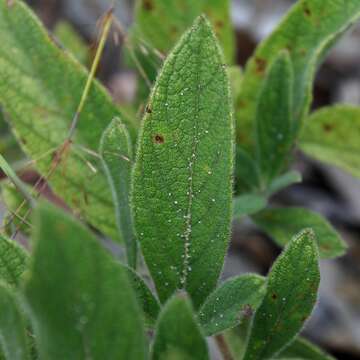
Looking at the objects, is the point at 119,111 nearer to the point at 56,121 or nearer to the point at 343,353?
the point at 56,121

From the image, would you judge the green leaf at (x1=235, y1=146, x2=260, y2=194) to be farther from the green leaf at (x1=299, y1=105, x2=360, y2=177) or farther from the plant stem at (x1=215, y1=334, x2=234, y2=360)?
the plant stem at (x1=215, y1=334, x2=234, y2=360)

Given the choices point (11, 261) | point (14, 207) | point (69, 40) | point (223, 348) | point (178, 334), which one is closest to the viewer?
point (178, 334)

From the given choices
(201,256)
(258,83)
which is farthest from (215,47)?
(258,83)

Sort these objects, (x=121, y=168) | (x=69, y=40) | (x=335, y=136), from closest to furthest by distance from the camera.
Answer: (x=121, y=168) → (x=335, y=136) → (x=69, y=40)

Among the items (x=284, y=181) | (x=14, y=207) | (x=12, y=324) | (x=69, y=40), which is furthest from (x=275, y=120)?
(x=69, y=40)

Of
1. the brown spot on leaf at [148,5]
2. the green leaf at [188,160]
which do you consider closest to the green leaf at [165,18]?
the brown spot on leaf at [148,5]

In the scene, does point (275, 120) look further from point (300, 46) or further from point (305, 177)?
point (305, 177)
